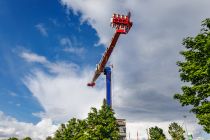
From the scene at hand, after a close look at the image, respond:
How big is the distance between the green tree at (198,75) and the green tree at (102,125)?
28.8 meters

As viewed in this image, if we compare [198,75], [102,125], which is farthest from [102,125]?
[198,75]

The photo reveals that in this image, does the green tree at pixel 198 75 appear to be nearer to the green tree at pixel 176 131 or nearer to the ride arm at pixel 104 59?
the ride arm at pixel 104 59

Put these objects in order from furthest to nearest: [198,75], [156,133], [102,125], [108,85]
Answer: [108,85] < [156,133] < [102,125] < [198,75]

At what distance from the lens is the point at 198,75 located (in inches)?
976

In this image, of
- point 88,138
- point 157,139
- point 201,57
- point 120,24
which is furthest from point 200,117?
point 157,139

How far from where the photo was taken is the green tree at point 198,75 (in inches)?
961

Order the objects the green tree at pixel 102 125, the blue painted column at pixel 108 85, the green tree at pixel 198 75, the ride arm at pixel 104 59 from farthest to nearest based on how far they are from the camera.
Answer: the blue painted column at pixel 108 85 < the ride arm at pixel 104 59 < the green tree at pixel 102 125 < the green tree at pixel 198 75

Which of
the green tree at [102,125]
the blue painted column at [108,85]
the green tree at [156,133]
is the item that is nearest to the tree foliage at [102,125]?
the green tree at [102,125]

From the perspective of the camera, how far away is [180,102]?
1044 inches

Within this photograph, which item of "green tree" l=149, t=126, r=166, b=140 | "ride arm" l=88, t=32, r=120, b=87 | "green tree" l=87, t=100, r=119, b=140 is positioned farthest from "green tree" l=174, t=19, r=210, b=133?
"green tree" l=149, t=126, r=166, b=140

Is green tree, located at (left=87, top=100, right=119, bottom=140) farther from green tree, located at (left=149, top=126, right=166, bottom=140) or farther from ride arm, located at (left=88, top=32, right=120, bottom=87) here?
green tree, located at (left=149, top=126, right=166, bottom=140)

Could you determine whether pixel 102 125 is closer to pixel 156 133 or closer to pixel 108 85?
pixel 156 133

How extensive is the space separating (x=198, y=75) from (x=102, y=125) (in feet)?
107

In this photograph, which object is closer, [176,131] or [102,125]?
[102,125]
